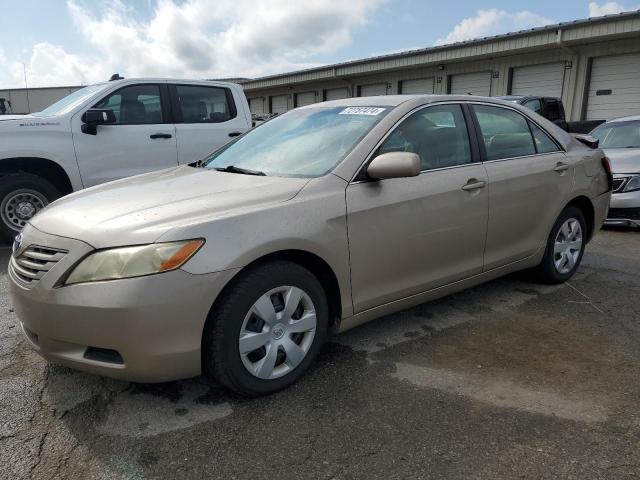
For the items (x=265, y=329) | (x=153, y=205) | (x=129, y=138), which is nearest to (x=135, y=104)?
(x=129, y=138)

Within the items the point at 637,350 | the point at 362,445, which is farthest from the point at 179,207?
the point at 637,350

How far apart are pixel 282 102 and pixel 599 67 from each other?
1586 cm

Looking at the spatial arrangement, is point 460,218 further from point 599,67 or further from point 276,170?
point 599,67

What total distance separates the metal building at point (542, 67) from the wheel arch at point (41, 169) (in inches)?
497

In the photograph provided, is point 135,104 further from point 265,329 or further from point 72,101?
point 265,329

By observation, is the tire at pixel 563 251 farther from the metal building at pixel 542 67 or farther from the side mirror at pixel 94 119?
the metal building at pixel 542 67

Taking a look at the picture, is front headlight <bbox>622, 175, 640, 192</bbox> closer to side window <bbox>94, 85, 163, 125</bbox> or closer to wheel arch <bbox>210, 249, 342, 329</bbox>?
wheel arch <bbox>210, 249, 342, 329</bbox>

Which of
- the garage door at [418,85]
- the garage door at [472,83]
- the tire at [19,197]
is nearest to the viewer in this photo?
the tire at [19,197]

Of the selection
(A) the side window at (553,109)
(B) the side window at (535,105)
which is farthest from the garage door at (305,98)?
(B) the side window at (535,105)

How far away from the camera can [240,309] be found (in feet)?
8.07

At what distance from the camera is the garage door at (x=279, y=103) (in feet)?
85.7

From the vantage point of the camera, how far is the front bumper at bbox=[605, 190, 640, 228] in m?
6.36

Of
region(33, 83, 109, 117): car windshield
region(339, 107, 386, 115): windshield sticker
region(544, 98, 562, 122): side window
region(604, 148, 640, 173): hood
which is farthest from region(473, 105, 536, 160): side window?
region(544, 98, 562, 122): side window

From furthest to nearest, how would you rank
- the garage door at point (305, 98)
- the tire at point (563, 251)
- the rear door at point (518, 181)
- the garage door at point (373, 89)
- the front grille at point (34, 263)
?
the garage door at point (305, 98) → the garage door at point (373, 89) → the tire at point (563, 251) → the rear door at point (518, 181) → the front grille at point (34, 263)
